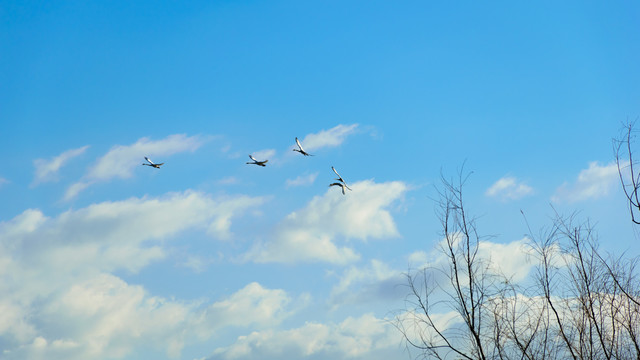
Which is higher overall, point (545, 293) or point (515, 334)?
point (545, 293)

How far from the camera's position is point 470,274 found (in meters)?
9.08

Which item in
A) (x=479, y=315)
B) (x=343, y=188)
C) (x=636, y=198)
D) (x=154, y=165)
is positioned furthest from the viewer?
(x=154, y=165)

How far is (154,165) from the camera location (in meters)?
14.1

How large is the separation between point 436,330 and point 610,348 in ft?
9.70

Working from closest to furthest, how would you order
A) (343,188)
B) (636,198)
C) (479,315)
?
(636,198) < (479,315) < (343,188)

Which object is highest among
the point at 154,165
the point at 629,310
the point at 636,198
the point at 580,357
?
the point at 154,165

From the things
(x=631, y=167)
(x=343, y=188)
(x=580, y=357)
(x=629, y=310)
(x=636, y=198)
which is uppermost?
(x=343, y=188)

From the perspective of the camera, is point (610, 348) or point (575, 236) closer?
point (610, 348)

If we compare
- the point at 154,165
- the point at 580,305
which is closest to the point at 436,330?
the point at 580,305

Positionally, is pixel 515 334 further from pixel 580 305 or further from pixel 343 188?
pixel 343 188

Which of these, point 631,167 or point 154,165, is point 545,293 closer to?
point 631,167

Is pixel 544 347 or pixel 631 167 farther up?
pixel 631 167

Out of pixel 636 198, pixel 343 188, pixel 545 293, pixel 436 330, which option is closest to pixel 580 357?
pixel 545 293

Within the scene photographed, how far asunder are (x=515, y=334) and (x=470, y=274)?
4.12 ft
